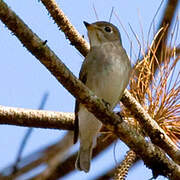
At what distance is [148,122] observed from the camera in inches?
138

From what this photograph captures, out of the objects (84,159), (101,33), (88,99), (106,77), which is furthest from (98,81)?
(88,99)

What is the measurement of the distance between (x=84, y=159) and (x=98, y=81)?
63 cm

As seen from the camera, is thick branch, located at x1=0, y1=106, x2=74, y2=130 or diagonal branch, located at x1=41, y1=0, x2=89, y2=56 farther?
diagonal branch, located at x1=41, y1=0, x2=89, y2=56

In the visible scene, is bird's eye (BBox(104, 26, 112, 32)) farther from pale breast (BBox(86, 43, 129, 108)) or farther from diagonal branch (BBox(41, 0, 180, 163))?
diagonal branch (BBox(41, 0, 180, 163))

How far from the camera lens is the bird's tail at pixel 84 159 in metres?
3.99

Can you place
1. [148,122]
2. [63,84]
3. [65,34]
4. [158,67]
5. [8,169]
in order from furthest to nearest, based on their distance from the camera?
[158,67], [65,34], [148,122], [8,169], [63,84]

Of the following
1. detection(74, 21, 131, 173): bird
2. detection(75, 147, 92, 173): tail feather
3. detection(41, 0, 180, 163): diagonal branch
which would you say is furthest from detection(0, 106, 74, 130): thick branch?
detection(41, 0, 180, 163): diagonal branch

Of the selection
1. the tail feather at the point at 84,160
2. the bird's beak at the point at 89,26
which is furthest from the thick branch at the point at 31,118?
the bird's beak at the point at 89,26

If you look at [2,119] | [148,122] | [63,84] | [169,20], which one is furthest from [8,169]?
[169,20]

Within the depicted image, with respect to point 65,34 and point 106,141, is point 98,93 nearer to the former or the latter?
point 106,141

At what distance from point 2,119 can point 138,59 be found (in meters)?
1.28

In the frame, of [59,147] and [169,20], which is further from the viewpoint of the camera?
[169,20]

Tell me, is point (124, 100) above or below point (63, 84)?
below

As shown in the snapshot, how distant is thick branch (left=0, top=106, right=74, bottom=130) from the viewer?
11.3 ft
